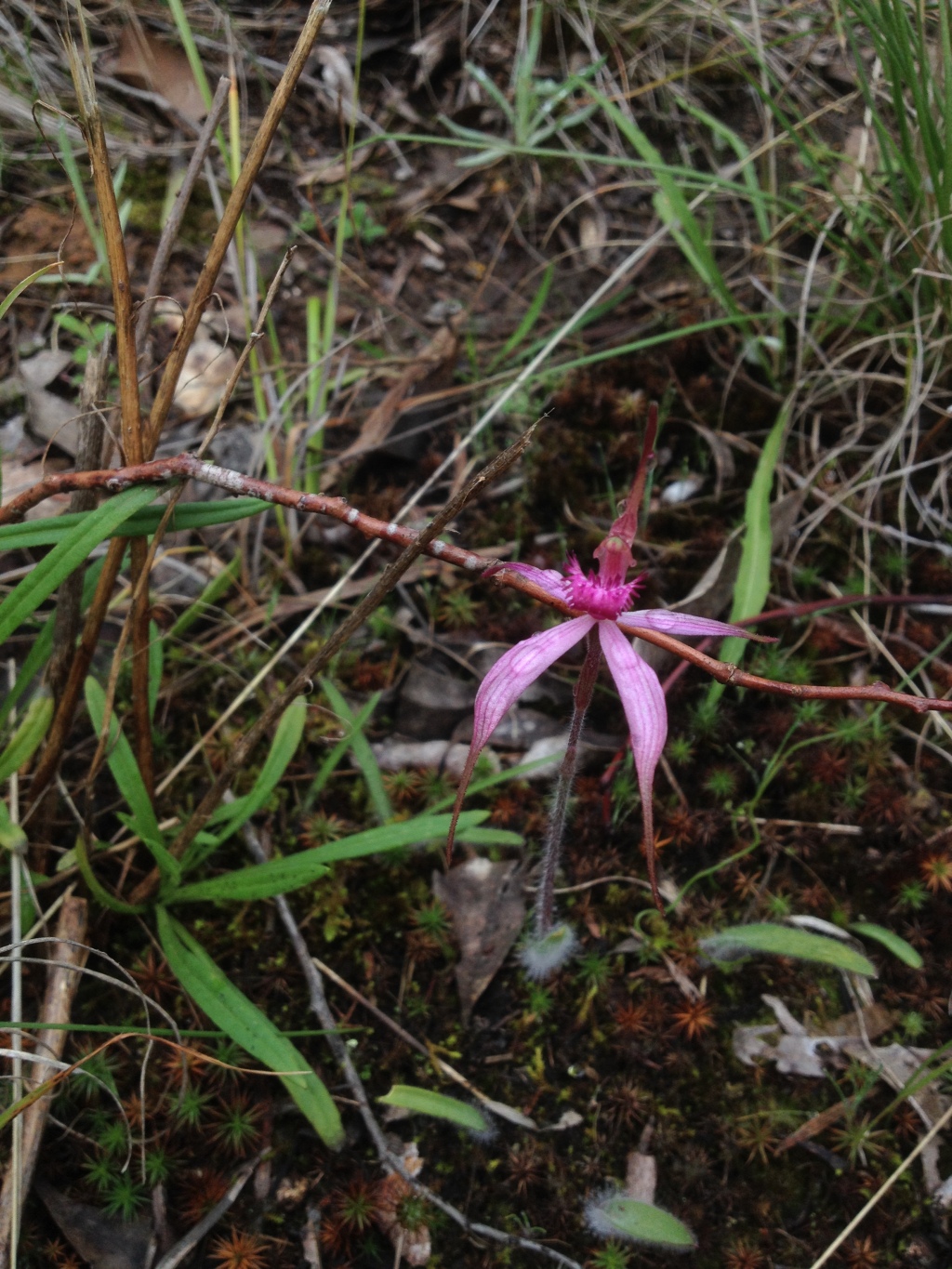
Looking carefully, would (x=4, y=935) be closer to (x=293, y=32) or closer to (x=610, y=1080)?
(x=610, y=1080)

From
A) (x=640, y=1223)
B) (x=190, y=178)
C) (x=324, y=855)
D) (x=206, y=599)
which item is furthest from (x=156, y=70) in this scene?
(x=640, y=1223)

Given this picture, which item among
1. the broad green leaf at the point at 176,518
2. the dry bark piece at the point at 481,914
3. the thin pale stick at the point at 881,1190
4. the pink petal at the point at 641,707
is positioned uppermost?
the broad green leaf at the point at 176,518

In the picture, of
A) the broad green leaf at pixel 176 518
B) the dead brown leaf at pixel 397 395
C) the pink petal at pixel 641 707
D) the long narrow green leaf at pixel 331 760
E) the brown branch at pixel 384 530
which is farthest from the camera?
the dead brown leaf at pixel 397 395

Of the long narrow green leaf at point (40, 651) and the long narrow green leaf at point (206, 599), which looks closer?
the long narrow green leaf at point (40, 651)

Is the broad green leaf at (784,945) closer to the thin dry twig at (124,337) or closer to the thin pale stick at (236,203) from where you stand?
the thin dry twig at (124,337)

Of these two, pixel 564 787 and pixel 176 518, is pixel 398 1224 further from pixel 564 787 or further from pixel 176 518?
pixel 176 518

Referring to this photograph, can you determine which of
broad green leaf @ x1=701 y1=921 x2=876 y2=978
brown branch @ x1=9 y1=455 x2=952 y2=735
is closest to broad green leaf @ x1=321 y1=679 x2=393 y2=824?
brown branch @ x1=9 y1=455 x2=952 y2=735

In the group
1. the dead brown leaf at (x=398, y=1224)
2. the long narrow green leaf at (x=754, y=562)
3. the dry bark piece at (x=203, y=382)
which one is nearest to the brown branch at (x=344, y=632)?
the dead brown leaf at (x=398, y=1224)
